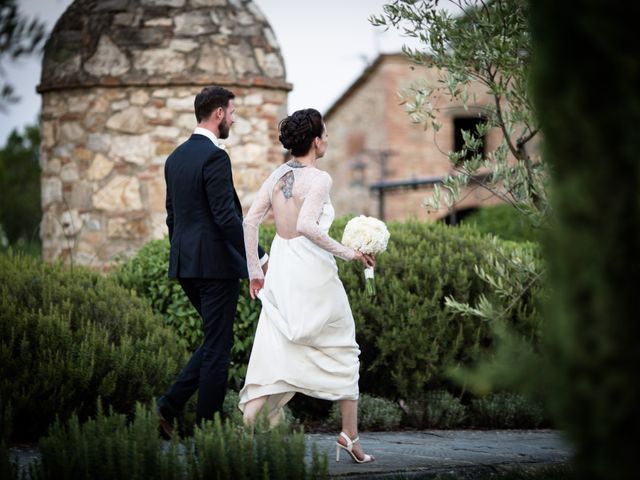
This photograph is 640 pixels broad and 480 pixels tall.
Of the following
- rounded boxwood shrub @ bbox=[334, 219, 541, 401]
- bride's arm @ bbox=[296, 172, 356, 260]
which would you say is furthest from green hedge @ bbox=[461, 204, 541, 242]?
bride's arm @ bbox=[296, 172, 356, 260]

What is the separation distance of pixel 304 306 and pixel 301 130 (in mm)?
1027

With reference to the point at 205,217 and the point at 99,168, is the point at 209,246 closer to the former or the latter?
the point at 205,217

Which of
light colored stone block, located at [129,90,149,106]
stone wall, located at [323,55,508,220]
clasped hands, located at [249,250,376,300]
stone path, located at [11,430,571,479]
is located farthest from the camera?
stone wall, located at [323,55,508,220]

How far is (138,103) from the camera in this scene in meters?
11.1

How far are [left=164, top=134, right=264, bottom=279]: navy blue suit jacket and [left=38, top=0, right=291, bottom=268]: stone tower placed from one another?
5076 mm

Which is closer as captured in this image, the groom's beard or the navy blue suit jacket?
the navy blue suit jacket

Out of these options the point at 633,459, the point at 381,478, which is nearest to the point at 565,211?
the point at 633,459

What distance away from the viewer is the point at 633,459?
7.45 feet

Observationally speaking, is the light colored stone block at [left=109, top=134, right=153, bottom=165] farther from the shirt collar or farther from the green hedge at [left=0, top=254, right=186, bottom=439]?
the shirt collar

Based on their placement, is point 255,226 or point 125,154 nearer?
point 255,226

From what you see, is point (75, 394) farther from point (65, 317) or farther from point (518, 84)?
point (518, 84)

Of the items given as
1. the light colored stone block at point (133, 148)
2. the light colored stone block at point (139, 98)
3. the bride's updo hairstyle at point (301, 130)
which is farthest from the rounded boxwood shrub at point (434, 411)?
the light colored stone block at point (139, 98)

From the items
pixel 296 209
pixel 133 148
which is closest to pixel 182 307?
pixel 296 209

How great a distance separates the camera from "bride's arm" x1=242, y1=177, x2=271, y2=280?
582 centimetres
